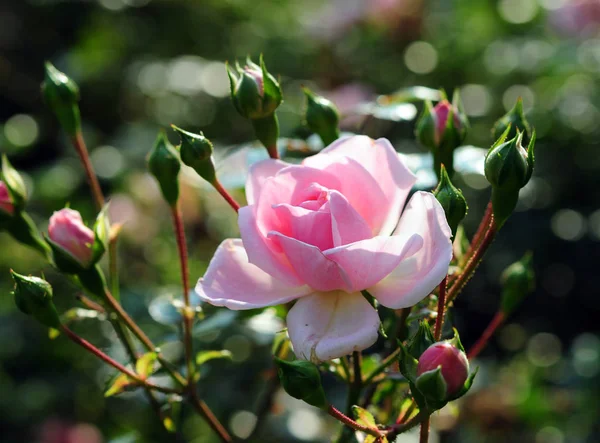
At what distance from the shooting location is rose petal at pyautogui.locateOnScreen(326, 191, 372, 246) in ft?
2.39

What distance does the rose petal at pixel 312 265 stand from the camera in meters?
0.71

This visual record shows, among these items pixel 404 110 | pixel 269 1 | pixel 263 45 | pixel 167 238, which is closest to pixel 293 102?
pixel 263 45

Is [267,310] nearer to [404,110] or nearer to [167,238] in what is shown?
[404,110]

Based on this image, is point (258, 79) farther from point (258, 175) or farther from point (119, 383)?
point (119, 383)

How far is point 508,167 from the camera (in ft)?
2.56

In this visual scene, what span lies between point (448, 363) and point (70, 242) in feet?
1.60

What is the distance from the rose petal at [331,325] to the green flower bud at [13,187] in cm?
47

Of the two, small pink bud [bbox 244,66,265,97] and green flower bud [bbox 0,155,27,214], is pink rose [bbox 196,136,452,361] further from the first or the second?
green flower bud [bbox 0,155,27,214]

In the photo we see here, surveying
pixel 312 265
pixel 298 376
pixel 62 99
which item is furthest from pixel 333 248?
pixel 62 99

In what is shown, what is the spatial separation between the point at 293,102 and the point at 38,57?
58.5 inches

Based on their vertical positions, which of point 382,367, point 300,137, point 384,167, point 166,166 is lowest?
point 300,137

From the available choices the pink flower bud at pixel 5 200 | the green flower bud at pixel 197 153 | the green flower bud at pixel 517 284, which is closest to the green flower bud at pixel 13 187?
the pink flower bud at pixel 5 200

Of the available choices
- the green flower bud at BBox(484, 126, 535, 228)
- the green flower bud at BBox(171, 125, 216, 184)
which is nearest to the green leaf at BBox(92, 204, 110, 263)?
the green flower bud at BBox(171, 125, 216, 184)

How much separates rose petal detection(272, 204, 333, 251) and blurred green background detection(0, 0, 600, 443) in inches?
24.4
